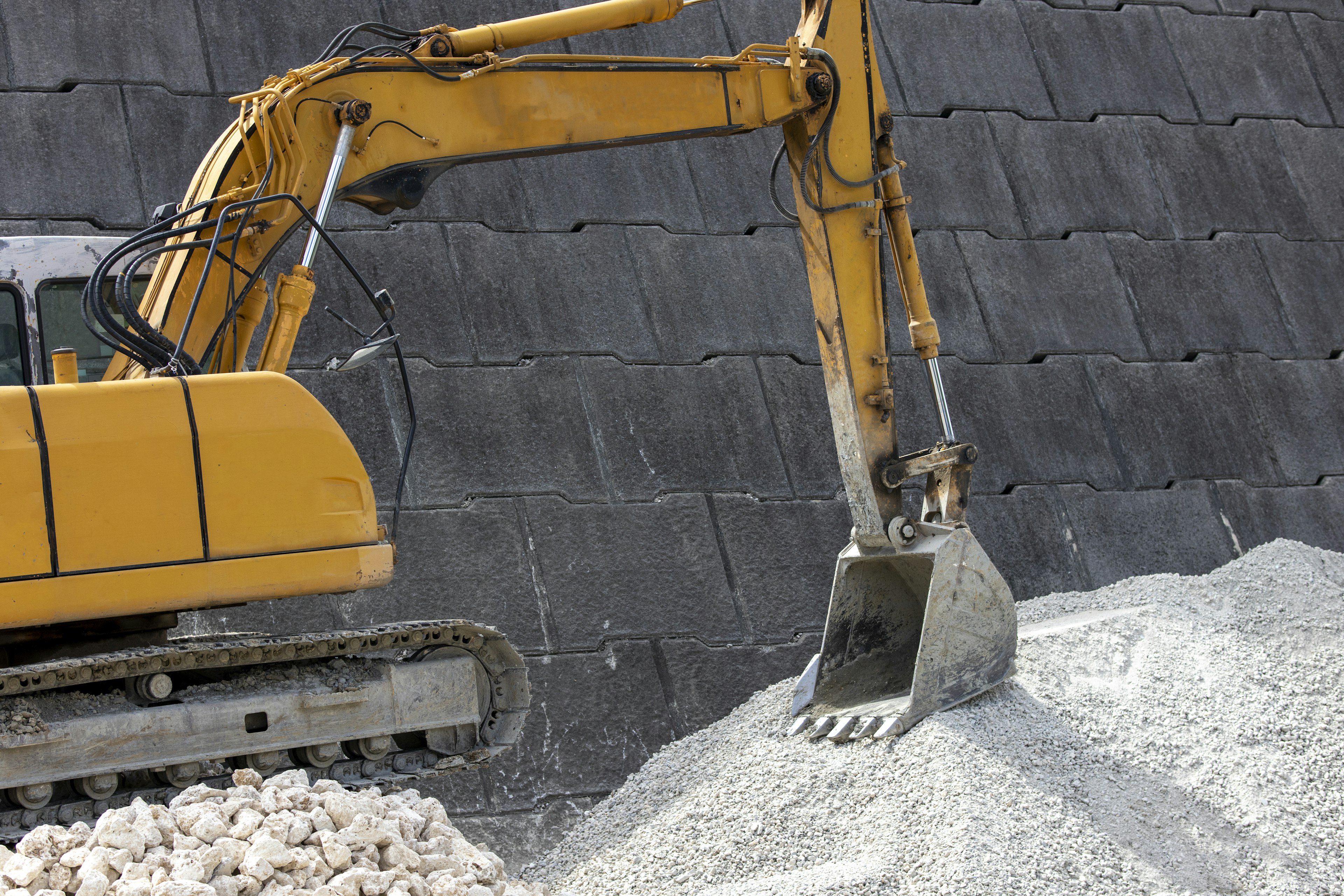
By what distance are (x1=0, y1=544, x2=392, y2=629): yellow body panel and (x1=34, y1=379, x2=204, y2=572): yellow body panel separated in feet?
0.14

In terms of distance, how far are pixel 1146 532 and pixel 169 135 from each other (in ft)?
17.4

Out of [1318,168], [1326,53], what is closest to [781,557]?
[1318,168]

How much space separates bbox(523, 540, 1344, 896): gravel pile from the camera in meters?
3.60

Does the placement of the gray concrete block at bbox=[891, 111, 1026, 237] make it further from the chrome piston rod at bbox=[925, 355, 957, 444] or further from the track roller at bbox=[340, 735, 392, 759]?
the track roller at bbox=[340, 735, 392, 759]

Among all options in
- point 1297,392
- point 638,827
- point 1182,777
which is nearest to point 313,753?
point 638,827

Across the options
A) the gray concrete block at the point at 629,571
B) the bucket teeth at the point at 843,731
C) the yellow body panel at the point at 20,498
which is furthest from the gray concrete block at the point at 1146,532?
the yellow body panel at the point at 20,498

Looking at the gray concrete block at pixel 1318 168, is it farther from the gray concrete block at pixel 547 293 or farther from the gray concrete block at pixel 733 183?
the gray concrete block at pixel 547 293

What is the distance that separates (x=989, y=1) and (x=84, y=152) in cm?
539

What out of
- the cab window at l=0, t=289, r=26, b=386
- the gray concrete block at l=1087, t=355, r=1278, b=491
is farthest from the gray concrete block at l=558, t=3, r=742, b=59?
the cab window at l=0, t=289, r=26, b=386

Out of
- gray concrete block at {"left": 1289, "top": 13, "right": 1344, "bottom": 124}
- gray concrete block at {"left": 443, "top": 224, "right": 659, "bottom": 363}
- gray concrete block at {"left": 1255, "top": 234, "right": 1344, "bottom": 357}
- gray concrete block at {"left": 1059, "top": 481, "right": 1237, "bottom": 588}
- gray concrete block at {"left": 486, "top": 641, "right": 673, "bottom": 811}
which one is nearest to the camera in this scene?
gray concrete block at {"left": 486, "top": 641, "right": 673, "bottom": 811}

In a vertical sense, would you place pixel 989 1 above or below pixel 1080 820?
above

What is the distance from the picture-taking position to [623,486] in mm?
5875

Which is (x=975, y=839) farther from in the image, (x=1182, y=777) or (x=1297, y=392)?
(x=1297, y=392)

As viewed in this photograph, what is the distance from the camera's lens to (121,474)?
325 centimetres
